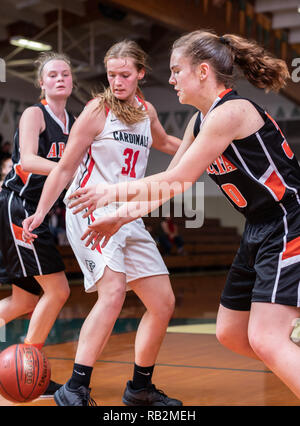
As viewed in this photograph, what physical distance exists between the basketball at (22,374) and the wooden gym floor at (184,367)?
1.19 ft

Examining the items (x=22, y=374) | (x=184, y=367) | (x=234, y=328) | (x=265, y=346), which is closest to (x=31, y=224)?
(x=22, y=374)

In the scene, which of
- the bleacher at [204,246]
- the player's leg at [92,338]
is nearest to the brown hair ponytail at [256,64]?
the player's leg at [92,338]

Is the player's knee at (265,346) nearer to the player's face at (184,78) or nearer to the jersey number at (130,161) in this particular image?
the player's face at (184,78)

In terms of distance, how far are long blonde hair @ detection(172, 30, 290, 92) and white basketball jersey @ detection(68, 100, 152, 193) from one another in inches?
29.3

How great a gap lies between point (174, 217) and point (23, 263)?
11.1 metres

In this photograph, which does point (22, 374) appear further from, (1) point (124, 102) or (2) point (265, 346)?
(1) point (124, 102)

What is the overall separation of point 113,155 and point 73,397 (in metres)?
1.16

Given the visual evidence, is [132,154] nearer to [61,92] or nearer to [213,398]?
[61,92]

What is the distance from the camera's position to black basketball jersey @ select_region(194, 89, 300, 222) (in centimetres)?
228

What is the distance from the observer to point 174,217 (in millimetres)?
14336

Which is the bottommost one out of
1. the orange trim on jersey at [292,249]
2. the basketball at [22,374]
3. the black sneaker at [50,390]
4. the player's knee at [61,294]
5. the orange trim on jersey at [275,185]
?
the black sneaker at [50,390]

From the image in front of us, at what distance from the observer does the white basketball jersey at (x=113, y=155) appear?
3.05m
